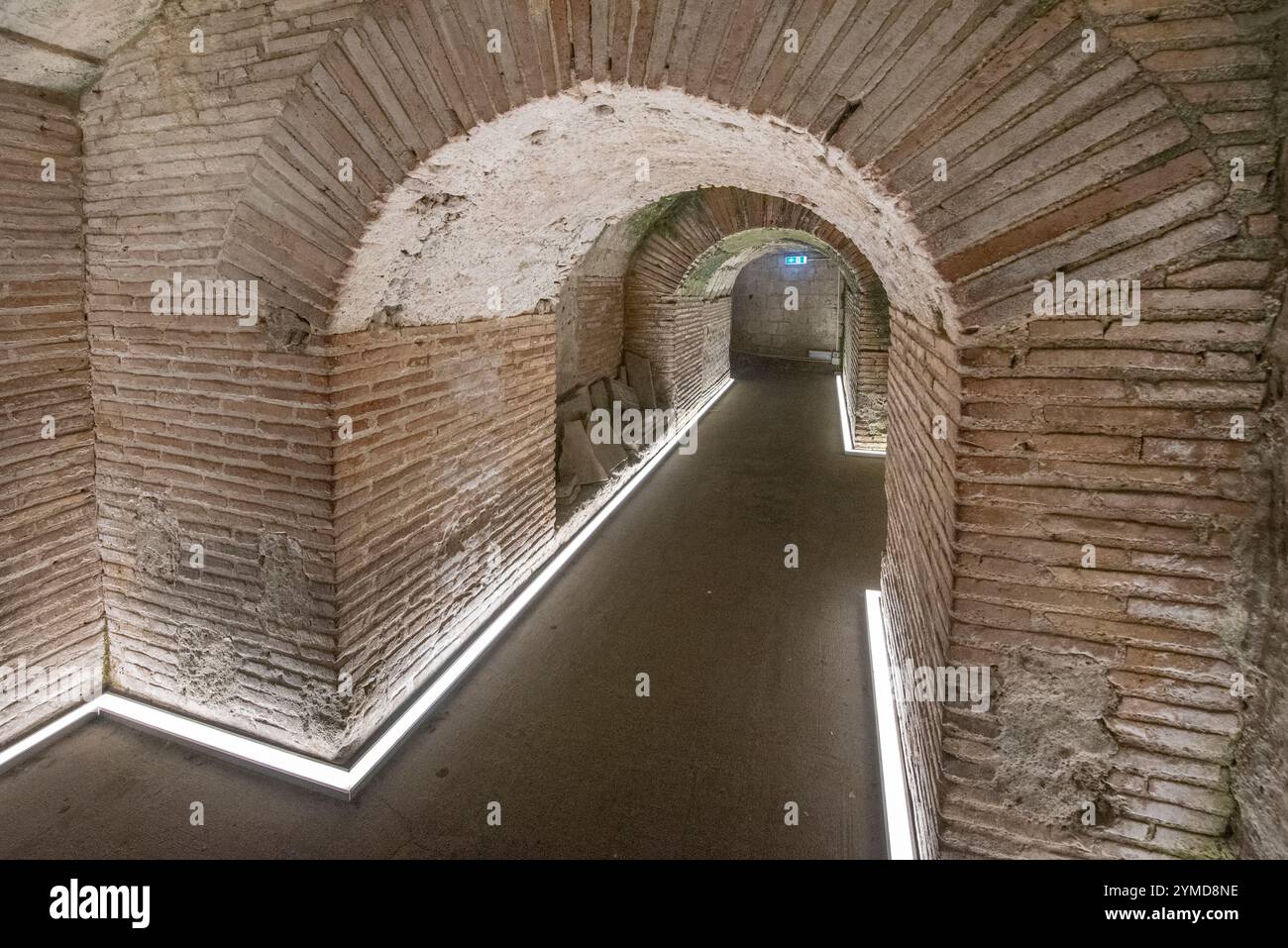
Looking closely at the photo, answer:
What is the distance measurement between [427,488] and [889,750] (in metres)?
2.47

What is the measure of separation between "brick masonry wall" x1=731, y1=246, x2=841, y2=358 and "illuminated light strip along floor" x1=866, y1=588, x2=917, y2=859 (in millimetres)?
13083

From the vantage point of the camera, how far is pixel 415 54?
2.09 meters

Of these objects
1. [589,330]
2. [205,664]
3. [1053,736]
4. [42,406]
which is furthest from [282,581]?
Result: [589,330]

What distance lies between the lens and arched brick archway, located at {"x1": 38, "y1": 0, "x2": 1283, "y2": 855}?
5.02ft

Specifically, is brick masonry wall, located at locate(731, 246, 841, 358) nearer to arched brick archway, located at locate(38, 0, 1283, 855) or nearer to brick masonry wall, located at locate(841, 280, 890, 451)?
brick masonry wall, located at locate(841, 280, 890, 451)

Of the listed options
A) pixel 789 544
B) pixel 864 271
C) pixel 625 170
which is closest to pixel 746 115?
pixel 625 170

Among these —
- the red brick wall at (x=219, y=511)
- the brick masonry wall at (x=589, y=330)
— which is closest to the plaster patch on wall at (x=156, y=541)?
the red brick wall at (x=219, y=511)

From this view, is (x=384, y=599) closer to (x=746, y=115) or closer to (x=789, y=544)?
(x=746, y=115)

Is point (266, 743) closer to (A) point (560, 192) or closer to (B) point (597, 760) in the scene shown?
(B) point (597, 760)

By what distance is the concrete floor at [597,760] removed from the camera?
2490mm

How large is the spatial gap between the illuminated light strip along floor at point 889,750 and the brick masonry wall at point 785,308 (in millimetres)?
13083

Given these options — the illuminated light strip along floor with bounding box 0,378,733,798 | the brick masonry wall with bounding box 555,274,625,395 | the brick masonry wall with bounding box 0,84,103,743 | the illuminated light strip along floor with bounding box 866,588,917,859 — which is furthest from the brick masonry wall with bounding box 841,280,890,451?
the brick masonry wall with bounding box 0,84,103,743

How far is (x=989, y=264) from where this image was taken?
1.69 meters
